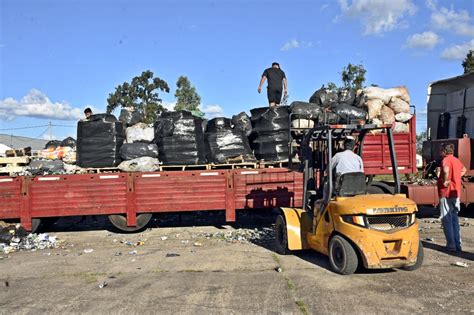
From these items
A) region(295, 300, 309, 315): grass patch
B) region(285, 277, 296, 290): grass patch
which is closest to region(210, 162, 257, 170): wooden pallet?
region(285, 277, 296, 290): grass patch

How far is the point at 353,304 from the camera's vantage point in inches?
199

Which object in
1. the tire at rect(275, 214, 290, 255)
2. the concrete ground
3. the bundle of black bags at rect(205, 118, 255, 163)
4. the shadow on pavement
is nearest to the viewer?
the concrete ground

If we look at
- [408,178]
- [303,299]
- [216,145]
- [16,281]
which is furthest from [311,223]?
[408,178]

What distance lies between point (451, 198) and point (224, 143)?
4.60 metres

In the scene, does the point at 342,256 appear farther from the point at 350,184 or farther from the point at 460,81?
the point at 460,81

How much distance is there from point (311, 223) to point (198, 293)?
2300 mm

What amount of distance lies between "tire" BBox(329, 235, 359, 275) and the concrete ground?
0.38 ft

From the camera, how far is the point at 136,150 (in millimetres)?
9727

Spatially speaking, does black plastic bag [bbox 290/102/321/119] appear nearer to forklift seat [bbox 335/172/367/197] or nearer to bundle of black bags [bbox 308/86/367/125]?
bundle of black bags [bbox 308/86/367/125]

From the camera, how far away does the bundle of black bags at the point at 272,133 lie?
998cm

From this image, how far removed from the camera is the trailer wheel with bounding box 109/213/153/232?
972 centimetres

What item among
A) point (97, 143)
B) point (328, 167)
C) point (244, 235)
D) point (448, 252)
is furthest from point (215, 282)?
point (97, 143)

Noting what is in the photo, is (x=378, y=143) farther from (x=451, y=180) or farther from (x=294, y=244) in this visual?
(x=294, y=244)

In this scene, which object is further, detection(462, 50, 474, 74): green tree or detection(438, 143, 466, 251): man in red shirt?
detection(462, 50, 474, 74): green tree
